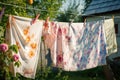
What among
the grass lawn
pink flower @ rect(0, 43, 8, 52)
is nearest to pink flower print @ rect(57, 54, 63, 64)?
pink flower @ rect(0, 43, 8, 52)

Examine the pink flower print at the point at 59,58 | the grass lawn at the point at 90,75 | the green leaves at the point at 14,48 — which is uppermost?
the green leaves at the point at 14,48

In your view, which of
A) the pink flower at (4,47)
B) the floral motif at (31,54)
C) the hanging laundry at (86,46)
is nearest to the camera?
the pink flower at (4,47)

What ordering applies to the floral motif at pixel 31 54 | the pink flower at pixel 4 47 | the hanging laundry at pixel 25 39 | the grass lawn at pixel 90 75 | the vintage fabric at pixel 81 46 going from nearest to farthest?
the pink flower at pixel 4 47 → the hanging laundry at pixel 25 39 → the floral motif at pixel 31 54 → the vintage fabric at pixel 81 46 → the grass lawn at pixel 90 75

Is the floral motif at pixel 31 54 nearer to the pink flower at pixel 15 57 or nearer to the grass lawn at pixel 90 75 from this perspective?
the pink flower at pixel 15 57

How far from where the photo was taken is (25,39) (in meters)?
5.83

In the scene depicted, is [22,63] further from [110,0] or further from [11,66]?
→ [110,0]

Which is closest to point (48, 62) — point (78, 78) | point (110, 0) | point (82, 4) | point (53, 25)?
point (53, 25)

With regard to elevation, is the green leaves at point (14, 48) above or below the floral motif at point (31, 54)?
above

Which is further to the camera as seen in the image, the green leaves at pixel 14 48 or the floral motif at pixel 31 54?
the floral motif at pixel 31 54

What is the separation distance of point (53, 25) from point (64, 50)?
741mm

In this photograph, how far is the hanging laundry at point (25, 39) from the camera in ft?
18.5

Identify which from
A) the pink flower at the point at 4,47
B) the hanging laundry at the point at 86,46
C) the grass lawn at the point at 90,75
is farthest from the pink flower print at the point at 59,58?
the grass lawn at the point at 90,75

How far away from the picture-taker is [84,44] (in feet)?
24.0

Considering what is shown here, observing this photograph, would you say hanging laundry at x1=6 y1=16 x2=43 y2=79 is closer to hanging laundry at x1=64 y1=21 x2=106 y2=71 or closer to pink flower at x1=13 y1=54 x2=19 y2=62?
pink flower at x1=13 y1=54 x2=19 y2=62
